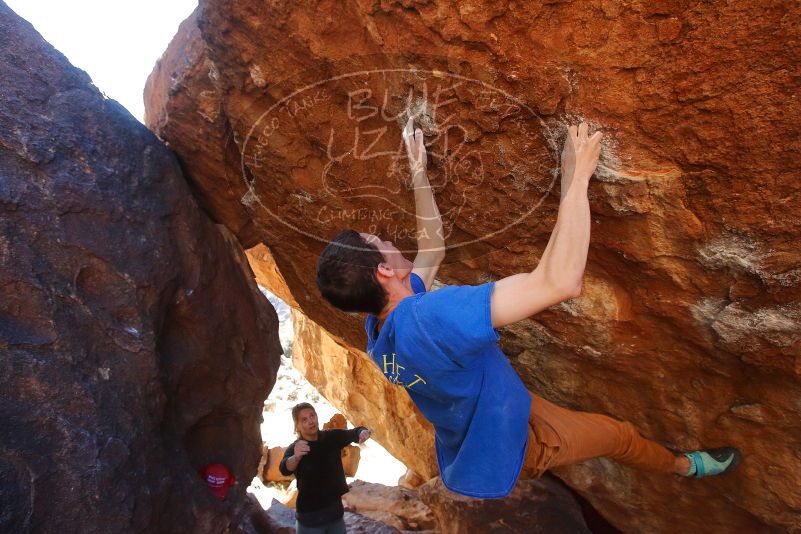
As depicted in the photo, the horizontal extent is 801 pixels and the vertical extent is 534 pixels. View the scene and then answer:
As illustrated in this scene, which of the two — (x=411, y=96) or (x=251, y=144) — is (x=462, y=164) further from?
(x=251, y=144)

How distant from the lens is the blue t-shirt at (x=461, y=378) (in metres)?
1.59

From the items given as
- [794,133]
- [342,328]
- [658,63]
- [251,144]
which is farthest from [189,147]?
[794,133]

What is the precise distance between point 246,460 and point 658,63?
2990 millimetres

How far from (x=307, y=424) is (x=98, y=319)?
5.70 feet

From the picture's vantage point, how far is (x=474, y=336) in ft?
5.10

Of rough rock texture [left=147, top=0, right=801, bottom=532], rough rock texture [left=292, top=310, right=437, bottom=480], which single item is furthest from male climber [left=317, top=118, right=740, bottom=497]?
rough rock texture [left=292, top=310, right=437, bottom=480]

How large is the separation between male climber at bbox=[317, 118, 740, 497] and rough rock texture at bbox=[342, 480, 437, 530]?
11.0ft

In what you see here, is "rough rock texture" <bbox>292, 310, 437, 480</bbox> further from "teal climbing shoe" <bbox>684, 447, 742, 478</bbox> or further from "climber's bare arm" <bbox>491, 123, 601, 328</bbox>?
"climber's bare arm" <bbox>491, 123, 601, 328</bbox>

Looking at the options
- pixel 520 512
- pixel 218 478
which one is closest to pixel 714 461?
pixel 520 512

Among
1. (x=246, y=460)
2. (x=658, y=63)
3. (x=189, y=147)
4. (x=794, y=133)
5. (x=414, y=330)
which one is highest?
(x=658, y=63)

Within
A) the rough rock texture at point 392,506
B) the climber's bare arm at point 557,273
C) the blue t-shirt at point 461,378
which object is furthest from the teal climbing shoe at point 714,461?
the rough rock texture at point 392,506

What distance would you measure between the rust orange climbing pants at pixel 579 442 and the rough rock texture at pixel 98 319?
1668mm

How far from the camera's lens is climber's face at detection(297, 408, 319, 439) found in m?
3.66

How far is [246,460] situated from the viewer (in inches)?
128
